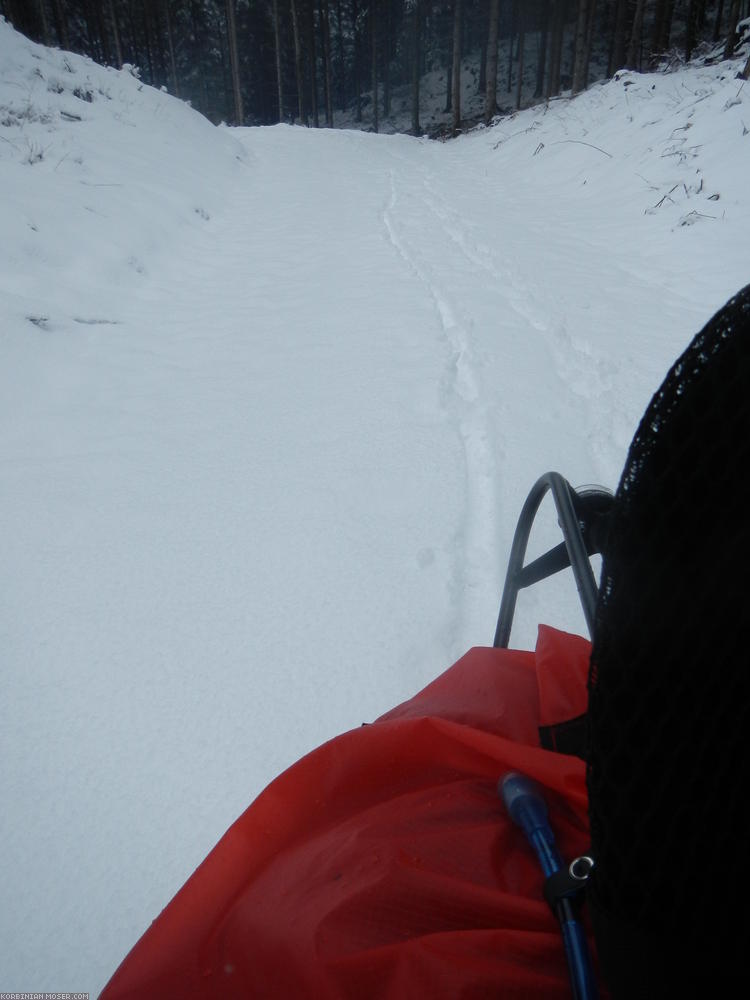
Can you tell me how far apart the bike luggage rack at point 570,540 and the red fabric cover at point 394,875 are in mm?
149

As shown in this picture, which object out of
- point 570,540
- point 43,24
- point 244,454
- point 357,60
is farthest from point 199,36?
point 570,540

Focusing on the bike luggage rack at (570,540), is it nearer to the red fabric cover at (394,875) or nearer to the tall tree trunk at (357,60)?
the red fabric cover at (394,875)

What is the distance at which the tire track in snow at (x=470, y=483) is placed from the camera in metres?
1.93

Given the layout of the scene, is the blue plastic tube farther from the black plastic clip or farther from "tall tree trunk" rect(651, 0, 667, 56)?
"tall tree trunk" rect(651, 0, 667, 56)

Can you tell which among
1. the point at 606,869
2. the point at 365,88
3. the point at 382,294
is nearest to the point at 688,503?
the point at 606,869

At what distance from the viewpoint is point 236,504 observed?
2412mm

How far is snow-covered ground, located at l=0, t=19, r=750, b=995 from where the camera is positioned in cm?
149

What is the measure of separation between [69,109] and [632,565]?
30.5 ft

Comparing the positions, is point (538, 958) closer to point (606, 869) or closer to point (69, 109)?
point (606, 869)

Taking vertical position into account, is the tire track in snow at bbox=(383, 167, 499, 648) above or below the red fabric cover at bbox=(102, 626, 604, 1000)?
below

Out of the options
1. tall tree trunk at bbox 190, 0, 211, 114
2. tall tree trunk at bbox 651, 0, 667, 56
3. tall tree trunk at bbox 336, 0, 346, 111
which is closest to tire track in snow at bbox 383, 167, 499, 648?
tall tree trunk at bbox 651, 0, 667, 56

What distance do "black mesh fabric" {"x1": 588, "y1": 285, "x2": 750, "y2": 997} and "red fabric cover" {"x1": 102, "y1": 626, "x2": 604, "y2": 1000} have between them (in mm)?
219

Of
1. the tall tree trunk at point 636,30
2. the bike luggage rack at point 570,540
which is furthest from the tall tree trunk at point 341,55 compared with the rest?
the bike luggage rack at point 570,540

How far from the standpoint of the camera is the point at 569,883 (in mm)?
637
